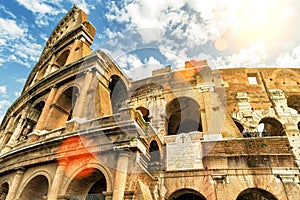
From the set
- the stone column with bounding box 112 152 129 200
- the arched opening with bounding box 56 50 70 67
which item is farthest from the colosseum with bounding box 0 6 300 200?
the arched opening with bounding box 56 50 70 67

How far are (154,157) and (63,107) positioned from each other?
5484 millimetres

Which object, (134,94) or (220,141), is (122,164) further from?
(134,94)

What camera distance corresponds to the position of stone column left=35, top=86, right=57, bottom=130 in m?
10.4

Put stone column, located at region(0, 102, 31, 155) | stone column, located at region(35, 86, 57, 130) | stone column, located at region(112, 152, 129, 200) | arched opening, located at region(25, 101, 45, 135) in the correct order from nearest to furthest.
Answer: stone column, located at region(112, 152, 129, 200) < stone column, located at region(35, 86, 57, 130) < stone column, located at region(0, 102, 31, 155) < arched opening, located at region(25, 101, 45, 135)

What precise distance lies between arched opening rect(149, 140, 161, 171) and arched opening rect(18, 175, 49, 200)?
4.28 metres

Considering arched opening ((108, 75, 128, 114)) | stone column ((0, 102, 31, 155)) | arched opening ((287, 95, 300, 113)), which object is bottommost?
stone column ((0, 102, 31, 155))

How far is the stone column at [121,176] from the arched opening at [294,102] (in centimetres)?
1030

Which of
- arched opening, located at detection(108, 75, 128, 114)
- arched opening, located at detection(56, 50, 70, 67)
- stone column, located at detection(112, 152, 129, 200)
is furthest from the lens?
arched opening, located at detection(56, 50, 70, 67)

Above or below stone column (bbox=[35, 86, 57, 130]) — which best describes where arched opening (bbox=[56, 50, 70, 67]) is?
above

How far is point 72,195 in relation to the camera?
24.6ft

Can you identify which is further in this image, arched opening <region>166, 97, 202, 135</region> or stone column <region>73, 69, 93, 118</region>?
arched opening <region>166, 97, 202, 135</region>

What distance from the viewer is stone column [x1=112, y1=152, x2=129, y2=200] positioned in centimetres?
628

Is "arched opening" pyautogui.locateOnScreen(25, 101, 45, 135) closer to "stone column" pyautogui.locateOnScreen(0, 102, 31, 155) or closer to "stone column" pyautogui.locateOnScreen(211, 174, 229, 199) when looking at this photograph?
"stone column" pyautogui.locateOnScreen(0, 102, 31, 155)

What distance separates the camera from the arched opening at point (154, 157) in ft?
30.1
